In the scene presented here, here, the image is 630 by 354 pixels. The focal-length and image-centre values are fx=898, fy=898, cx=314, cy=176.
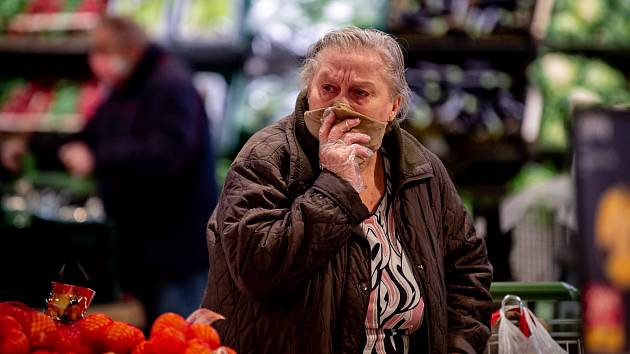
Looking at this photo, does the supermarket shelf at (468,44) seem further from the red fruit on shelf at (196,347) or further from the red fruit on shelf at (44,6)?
the red fruit on shelf at (196,347)

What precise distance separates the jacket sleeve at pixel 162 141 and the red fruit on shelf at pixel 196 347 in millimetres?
2564

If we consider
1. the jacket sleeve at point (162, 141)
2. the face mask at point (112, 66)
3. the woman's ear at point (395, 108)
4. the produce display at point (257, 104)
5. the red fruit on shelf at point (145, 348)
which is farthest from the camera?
the produce display at point (257, 104)

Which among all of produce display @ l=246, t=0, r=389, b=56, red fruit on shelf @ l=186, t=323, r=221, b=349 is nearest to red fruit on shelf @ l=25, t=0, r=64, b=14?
produce display @ l=246, t=0, r=389, b=56

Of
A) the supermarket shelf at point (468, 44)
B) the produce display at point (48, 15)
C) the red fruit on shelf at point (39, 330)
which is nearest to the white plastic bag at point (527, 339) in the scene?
the red fruit on shelf at point (39, 330)

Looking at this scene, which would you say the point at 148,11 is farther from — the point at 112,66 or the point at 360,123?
the point at 360,123

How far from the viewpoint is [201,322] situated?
77.1 inches

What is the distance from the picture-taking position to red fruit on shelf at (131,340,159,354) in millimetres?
1834

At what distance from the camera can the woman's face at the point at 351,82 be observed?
2.23 metres

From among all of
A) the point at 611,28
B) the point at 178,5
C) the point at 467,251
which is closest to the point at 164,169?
the point at 178,5

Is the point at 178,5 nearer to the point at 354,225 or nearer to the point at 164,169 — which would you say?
the point at 164,169

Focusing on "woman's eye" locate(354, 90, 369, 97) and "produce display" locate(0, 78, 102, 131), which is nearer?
"woman's eye" locate(354, 90, 369, 97)

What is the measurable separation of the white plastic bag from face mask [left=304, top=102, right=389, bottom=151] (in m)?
0.63

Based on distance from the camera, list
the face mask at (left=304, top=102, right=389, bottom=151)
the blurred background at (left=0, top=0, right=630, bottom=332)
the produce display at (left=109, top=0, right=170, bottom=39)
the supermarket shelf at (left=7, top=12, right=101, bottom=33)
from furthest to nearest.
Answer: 1. the supermarket shelf at (left=7, top=12, right=101, bottom=33)
2. the produce display at (left=109, top=0, right=170, bottom=39)
3. the blurred background at (left=0, top=0, right=630, bottom=332)
4. the face mask at (left=304, top=102, right=389, bottom=151)

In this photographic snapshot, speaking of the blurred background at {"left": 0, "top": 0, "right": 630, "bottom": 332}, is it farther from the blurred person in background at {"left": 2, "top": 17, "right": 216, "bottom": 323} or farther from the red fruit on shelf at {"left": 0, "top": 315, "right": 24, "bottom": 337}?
the red fruit on shelf at {"left": 0, "top": 315, "right": 24, "bottom": 337}
